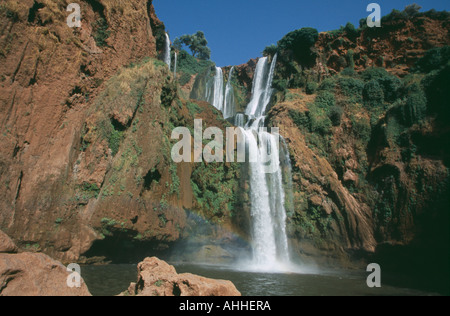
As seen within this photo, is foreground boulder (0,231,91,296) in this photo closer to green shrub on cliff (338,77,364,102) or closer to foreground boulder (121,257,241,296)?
foreground boulder (121,257,241,296)

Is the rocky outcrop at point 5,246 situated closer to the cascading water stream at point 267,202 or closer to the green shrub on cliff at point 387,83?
the cascading water stream at point 267,202

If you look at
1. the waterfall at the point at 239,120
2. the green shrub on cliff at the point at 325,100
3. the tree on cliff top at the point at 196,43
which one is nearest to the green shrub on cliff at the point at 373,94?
the green shrub on cliff at the point at 325,100

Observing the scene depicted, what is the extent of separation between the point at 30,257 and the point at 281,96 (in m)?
26.3

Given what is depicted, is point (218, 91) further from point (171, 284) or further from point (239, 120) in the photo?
point (171, 284)

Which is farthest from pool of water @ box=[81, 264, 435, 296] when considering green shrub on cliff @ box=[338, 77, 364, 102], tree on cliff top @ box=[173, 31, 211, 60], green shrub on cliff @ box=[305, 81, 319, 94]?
tree on cliff top @ box=[173, 31, 211, 60]

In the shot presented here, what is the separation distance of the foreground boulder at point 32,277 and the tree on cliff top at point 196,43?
54.9 meters

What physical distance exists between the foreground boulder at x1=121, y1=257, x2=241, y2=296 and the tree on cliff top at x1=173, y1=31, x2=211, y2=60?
2130 inches

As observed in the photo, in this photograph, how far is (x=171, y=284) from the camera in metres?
6.94

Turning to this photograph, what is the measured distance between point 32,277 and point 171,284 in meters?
2.96

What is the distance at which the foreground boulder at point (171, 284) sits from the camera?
247 inches

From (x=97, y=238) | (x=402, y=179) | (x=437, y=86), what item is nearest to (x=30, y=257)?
(x=97, y=238)

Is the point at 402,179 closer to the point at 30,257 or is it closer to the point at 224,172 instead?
the point at 224,172

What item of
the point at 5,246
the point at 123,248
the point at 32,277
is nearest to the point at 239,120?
the point at 123,248

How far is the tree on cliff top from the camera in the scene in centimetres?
5653
